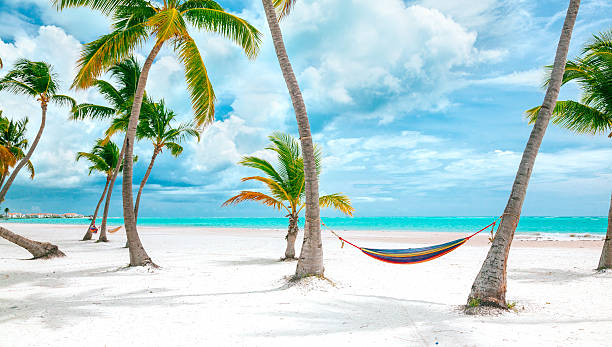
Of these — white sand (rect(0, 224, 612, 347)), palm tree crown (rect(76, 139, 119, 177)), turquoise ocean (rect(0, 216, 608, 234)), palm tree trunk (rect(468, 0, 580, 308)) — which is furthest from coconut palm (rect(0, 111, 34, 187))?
turquoise ocean (rect(0, 216, 608, 234))

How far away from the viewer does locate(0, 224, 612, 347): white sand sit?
335 centimetres

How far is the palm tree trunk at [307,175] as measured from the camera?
5496mm

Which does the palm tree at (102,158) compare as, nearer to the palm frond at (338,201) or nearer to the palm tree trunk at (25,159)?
the palm tree trunk at (25,159)

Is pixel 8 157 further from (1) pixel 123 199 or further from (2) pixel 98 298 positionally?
(2) pixel 98 298

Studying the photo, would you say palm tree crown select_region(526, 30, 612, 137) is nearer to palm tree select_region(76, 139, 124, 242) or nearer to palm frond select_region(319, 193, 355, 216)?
palm frond select_region(319, 193, 355, 216)

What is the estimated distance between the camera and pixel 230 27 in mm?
7043

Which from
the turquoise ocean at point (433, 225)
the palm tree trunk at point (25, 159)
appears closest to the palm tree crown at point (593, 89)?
the palm tree trunk at point (25, 159)

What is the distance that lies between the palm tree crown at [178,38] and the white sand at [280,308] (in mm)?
3489

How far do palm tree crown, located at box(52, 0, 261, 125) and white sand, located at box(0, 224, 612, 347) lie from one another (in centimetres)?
349

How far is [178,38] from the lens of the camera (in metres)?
7.16

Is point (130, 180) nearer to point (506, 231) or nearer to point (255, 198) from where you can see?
point (255, 198)

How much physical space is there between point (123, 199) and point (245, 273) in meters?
2.74

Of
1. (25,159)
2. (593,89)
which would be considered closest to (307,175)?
(593,89)

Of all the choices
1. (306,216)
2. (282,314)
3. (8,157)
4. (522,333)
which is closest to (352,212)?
(306,216)
